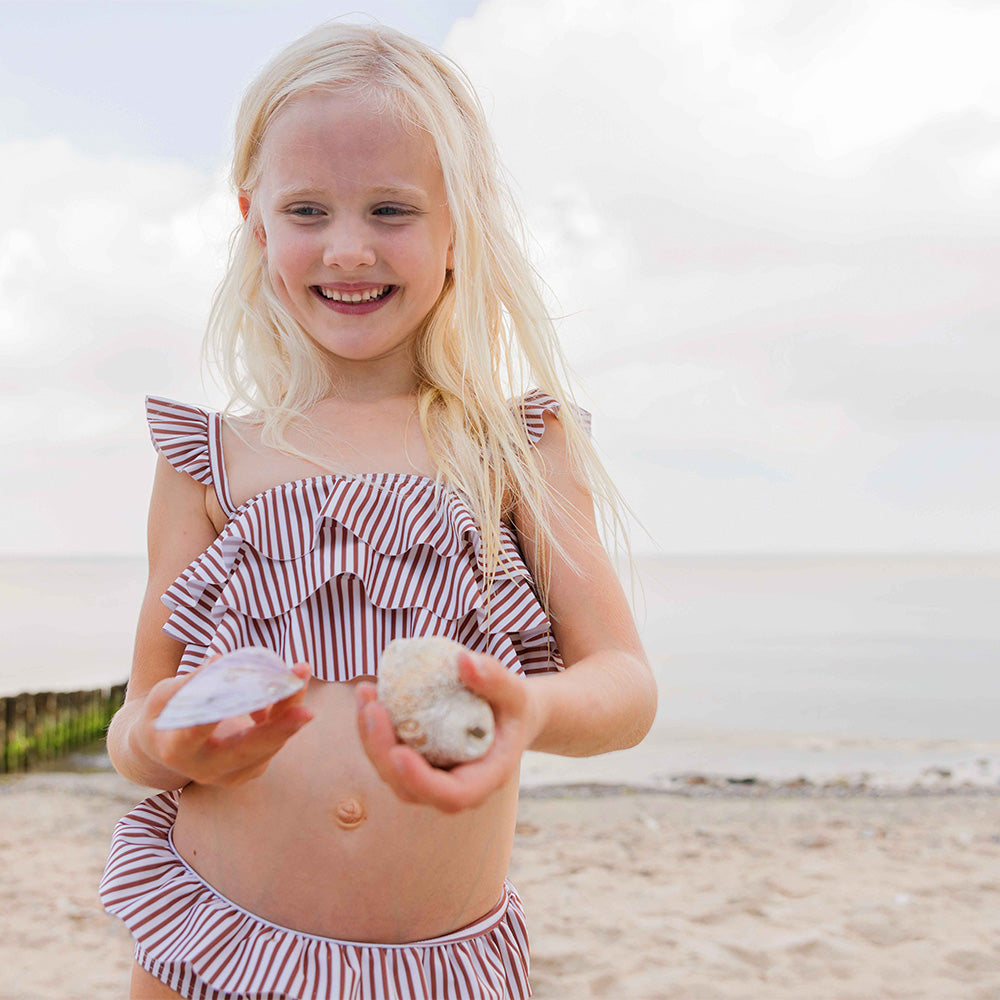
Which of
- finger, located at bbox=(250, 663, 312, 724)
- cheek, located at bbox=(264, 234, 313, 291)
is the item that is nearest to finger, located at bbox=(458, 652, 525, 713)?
finger, located at bbox=(250, 663, 312, 724)

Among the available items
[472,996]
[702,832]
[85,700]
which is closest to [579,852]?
[702,832]

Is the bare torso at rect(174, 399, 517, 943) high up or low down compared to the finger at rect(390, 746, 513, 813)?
down

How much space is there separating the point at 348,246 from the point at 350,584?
0.62m

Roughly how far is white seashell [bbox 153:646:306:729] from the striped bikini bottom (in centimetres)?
53

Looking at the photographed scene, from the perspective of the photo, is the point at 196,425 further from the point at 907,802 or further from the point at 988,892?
the point at 907,802

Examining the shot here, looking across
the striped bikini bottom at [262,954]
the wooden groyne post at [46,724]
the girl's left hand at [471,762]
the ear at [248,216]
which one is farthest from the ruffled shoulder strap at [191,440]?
the wooden groyne post at [46,724]

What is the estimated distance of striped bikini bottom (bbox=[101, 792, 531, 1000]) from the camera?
5.28ft

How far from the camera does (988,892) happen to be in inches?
227

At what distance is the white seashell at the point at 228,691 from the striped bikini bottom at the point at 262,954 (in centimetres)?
53

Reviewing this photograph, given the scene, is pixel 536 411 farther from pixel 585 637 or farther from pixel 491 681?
pixel 491 681

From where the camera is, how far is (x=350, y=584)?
1.84 m

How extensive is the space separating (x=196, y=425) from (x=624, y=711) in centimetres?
103

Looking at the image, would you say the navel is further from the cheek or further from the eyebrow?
the eyebrow

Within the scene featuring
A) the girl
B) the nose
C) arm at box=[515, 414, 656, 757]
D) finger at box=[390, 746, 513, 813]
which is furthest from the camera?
the nose
